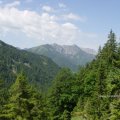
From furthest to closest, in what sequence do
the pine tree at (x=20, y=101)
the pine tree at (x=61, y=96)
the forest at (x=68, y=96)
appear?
the pine tree at (x=61, y=96) → the forest at (x=68, y=96) → the pine tree at (x=20, y=101)

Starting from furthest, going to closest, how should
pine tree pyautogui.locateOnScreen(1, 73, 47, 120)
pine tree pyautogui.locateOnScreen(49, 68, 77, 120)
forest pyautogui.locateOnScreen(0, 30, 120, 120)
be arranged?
pine tree pyautogui.locateOnScreen(49, 68, 77, 120) → forest pyautogui.locateOnScreen(0, 30, 120, 120) → pine tree pyautogui.locateOnScreen(1, 73, 47, 120)

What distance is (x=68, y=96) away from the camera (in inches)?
3206

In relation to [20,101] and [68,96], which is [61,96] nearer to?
[68,96]

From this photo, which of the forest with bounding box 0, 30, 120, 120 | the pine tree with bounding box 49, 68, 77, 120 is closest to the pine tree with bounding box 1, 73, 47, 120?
the forest with bounding box 0, 30, 120, 120

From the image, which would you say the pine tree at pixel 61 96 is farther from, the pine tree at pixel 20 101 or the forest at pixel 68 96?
the pine tree at pixel 20 101

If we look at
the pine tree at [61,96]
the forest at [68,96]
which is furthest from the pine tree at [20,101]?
the pine tree at [61,96]

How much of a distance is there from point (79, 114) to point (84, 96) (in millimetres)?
15125

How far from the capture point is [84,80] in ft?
285

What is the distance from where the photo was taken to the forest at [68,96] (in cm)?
4481

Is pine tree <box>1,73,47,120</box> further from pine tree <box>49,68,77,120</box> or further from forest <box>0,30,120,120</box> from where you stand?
pine tree <box>49,68,77,120</box>

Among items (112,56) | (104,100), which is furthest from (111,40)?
(104,100)

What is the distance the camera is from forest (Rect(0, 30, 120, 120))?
44.8 metres

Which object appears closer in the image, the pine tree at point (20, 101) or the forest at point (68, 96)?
the pine tree at point (20, 101)

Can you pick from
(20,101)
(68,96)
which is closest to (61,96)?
(68,96)
